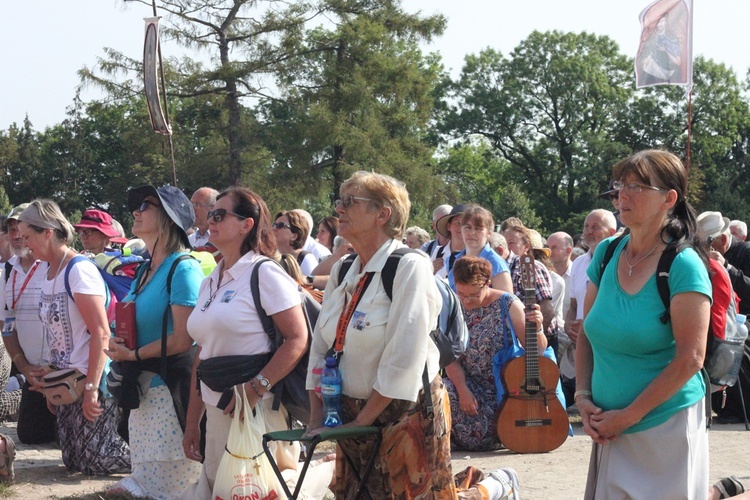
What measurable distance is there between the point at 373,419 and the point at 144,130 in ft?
98.3

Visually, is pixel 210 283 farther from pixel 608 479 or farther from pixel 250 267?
pixel 608 479

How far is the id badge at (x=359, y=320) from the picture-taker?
3.71 meters

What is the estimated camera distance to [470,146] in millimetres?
61875

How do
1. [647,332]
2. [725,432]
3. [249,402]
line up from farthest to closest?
[725,432], [249,402], [647,332]

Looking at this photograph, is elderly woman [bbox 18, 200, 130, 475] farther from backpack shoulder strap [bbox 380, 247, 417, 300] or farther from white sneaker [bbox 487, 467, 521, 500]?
backpack shoulder strap [bbox 380, 247, 417, 300]

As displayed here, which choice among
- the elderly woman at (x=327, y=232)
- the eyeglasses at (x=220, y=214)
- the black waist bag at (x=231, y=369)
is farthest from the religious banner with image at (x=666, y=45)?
the black waist bag at (x=231, y=369)

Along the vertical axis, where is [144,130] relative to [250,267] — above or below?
above

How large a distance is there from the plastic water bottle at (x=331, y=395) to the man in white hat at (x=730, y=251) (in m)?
3.11

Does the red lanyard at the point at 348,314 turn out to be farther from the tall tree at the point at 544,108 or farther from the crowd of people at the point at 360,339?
the tall tree at the point at 544,108

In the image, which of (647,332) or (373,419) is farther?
(373,419)

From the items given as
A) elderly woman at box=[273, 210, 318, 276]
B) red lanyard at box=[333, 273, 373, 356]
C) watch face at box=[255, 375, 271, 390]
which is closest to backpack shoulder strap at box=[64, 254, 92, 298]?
watch face at box=[255, 375, 271, 390]

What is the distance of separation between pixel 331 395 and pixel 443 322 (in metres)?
1.16

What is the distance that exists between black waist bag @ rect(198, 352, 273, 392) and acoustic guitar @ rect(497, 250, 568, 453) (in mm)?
2867

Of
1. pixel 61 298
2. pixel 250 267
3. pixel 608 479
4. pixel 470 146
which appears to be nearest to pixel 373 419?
pixel 608 479
